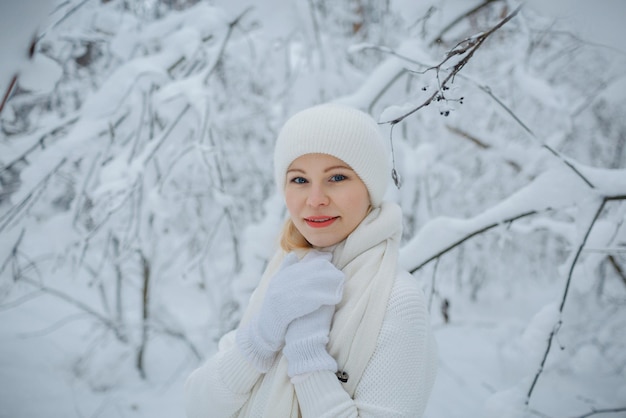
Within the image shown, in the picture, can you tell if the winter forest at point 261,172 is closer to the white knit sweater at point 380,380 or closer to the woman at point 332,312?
the woman at point 332,312

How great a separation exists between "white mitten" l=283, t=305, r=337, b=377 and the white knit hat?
0.38m

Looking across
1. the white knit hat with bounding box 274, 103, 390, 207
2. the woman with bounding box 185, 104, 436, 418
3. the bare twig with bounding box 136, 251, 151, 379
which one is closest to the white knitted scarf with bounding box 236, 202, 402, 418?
the woman with bounding box 185, 104, 436, 418

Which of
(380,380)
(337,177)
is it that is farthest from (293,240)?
(380,380)

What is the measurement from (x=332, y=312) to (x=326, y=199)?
29 centimetres

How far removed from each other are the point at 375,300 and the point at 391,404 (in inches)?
8.7

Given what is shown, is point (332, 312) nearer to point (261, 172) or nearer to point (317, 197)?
point (317, 197)

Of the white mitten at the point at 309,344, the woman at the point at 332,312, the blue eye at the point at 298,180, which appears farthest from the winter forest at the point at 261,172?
the white mitten at the point at 309,344

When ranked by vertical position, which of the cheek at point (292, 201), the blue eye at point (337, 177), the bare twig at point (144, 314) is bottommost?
the bare twig at point (144, 314)

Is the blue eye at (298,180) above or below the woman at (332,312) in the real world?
above

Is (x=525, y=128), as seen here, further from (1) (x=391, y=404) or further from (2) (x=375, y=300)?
(1) (x=391, y=404)

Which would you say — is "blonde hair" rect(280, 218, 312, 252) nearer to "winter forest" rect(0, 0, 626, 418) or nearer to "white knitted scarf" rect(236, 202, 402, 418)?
"white knitted scarf" rect(236, 202, 402, 418)

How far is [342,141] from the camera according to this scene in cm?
86

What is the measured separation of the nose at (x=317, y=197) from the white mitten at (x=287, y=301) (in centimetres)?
15

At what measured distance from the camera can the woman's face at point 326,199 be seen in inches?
34.2
